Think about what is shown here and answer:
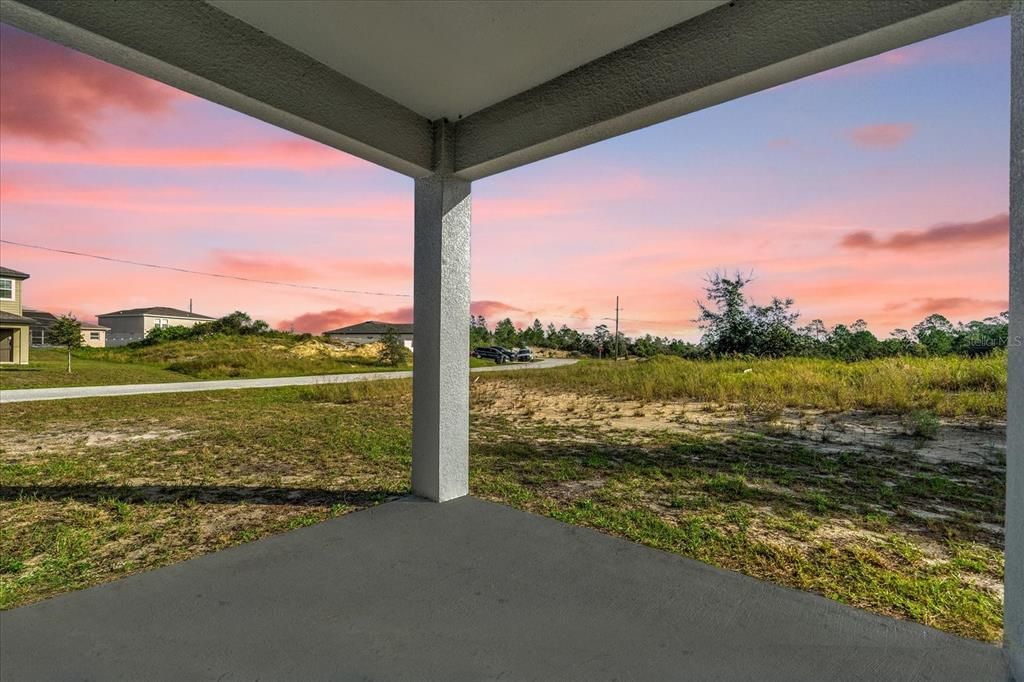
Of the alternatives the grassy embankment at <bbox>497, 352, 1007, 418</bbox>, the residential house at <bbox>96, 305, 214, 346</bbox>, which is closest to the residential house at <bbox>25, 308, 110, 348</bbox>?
the residential house at <bbox>96, 305, 214, 346</bbox>

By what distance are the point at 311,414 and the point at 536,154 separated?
18.9 feet

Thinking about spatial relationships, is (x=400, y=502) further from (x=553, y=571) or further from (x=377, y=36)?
(x=377, y=36)

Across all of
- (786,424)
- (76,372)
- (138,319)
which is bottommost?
(786,424)

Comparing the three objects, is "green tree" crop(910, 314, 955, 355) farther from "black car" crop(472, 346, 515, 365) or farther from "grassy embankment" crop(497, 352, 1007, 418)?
"black car" crop(472, 346, 515, 365)

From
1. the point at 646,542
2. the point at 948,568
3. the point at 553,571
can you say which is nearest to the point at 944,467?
the point at 948,568

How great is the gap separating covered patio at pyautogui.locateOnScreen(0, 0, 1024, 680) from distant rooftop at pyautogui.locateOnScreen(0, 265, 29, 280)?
14.8 meters

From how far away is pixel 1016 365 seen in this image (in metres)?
1.32

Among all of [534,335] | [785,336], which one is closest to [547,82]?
[785,336]

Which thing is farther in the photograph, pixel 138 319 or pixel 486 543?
pixel 138 319

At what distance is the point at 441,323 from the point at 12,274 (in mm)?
15105

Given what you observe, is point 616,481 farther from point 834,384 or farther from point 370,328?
point 370,328

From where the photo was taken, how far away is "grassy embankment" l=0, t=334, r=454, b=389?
10055mm

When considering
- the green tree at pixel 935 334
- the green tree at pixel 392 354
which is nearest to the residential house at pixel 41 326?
the green tree at pixel 392 354

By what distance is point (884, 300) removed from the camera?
6.19 m
